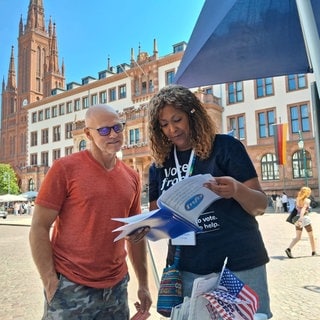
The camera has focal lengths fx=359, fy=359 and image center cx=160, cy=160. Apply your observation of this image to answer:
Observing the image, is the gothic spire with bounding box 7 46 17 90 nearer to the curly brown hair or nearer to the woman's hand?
the curly brown hair

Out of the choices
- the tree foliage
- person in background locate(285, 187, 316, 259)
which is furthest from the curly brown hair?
the tree foliage

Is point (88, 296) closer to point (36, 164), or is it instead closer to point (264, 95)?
point (264, 95)

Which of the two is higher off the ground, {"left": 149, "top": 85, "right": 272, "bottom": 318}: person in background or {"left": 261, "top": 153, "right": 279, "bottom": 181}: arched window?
{"left": 261, "top": 153, "right": 279, "bottom": 181}: arched window

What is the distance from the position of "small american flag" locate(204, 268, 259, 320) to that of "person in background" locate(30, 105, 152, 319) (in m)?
0.84

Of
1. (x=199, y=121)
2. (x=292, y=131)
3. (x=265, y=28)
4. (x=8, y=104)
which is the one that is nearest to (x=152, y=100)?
(x=199, y=121)

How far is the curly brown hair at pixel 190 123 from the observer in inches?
73.0

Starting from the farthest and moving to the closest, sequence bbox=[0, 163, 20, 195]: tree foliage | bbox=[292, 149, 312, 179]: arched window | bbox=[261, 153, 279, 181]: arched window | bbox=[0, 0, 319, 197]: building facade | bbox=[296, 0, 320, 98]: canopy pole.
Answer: bbox=[0, 163, 20, 195]: tree foliage → bbox=[261, 153, 279, 181]: arched window → bbox=[0, 0, 319, 197]: building facade → bbox=[292, 149, 312, 179]: arched window → bbox=[296, 0, 320, 98]: canopy pole

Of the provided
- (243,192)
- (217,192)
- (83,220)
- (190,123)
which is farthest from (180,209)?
(83,220)

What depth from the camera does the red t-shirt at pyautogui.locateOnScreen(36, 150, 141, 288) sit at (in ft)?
6.45

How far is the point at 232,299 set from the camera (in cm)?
135

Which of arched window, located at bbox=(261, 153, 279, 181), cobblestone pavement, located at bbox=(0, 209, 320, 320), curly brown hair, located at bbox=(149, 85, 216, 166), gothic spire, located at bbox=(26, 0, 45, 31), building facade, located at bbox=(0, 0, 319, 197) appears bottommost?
cobblestone pavement, located at bbox=(0, 209, 320, 320)

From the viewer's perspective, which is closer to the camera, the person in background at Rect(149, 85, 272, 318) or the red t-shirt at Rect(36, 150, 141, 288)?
the person in background at Rect(149, 85, 272, 318)

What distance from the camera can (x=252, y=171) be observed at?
5.68ft

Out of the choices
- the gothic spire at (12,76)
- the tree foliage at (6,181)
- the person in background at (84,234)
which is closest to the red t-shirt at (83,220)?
the person in background at (84,234)
